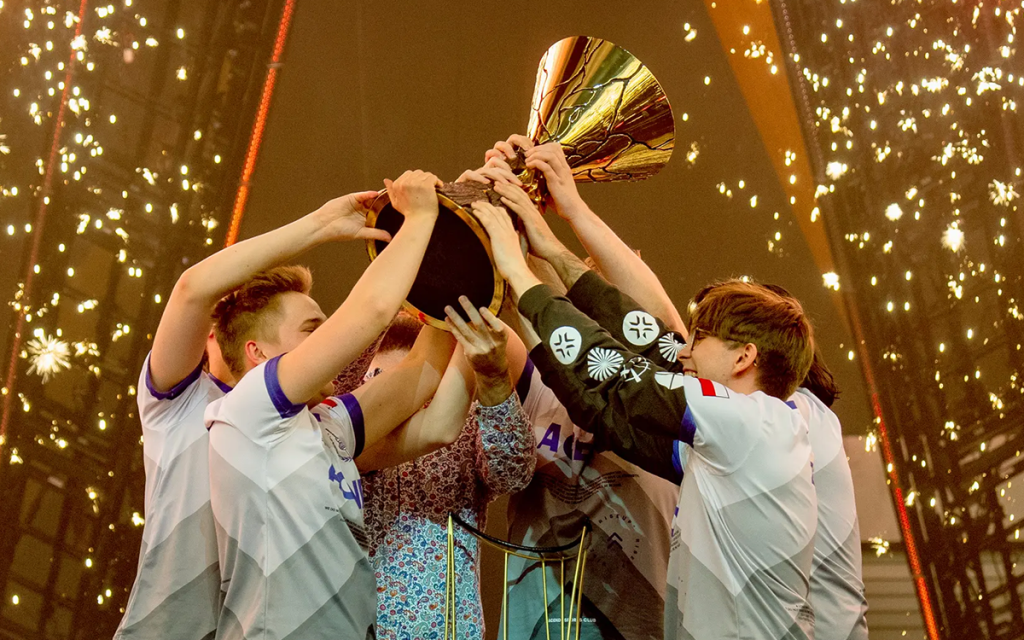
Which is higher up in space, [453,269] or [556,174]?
[556,174]

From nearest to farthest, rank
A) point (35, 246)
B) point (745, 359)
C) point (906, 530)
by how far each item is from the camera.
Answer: point (745, 359) → point (35, 246) → point (906, 530)

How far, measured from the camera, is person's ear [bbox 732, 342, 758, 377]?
147cm

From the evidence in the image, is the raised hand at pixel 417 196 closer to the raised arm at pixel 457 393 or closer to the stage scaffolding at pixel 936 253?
the raised arm at pixel 457 393

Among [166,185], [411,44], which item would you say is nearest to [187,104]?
[166,185]

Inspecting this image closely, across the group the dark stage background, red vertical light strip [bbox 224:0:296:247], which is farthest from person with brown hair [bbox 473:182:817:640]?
red vertical light strip [bbox 224:0:296:247]

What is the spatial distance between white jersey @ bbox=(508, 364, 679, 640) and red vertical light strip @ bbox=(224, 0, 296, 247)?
1357 millimetres

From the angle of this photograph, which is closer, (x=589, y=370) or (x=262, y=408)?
(x=262, y=408)

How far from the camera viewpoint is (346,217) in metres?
1.56

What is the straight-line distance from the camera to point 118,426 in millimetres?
2408

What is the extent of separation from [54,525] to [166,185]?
0.93m

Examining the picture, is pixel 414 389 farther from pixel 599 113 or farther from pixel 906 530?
pixel 906 530

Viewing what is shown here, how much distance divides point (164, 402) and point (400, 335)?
0.44m

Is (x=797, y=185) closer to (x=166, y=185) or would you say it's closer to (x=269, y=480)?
(x=166, y=185)

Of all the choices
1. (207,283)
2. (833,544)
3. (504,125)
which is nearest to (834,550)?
(833,544)
